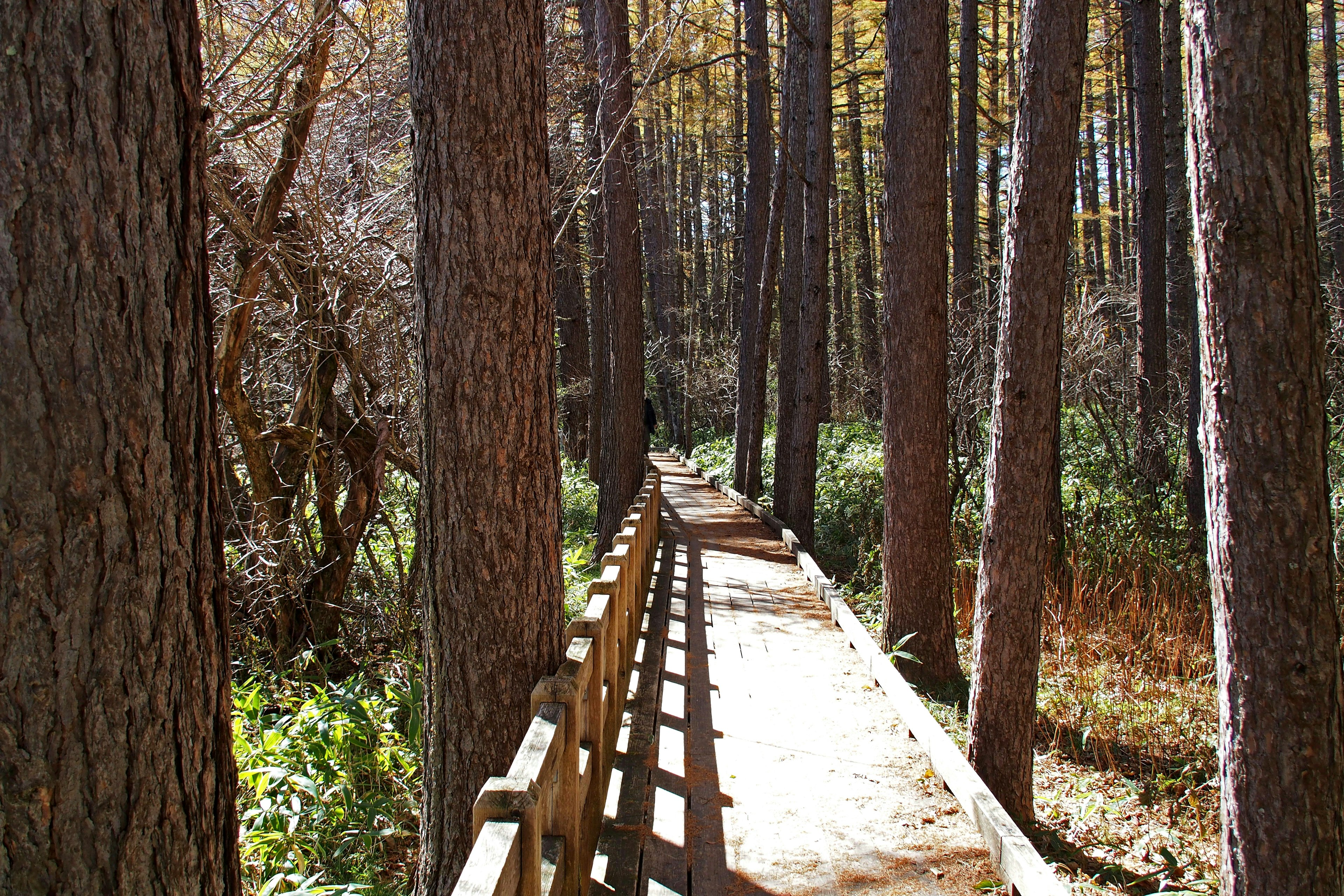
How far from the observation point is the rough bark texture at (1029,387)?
193 inches

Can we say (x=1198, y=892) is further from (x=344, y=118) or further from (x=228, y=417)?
(x=344, y=118)

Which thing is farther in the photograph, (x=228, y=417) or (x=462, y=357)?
(x=228, y=417)

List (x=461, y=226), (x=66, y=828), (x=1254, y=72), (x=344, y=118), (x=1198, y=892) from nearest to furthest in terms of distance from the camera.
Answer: (x=66, y=828), (x=1254, y=72), (x=461, y=226), (x=1198, y=892), (x=344, y=118)

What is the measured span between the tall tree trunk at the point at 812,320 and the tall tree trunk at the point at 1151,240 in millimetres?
4569

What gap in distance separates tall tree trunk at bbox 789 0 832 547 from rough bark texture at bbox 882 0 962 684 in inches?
232

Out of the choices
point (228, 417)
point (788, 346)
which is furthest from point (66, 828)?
point (788, 346)

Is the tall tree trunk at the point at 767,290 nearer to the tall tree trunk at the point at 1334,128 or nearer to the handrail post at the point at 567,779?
the handrail post at the point at 567,779

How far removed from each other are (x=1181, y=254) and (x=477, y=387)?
15252 mm

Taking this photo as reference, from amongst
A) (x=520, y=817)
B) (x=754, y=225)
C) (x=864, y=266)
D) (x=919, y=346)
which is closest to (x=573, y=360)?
(x=754, y=225)

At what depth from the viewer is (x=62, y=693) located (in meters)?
1.54

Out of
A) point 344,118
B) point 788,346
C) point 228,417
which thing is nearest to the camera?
point 228,417

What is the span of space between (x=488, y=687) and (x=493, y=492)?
0.82 metres

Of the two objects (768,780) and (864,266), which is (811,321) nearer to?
(768,780)

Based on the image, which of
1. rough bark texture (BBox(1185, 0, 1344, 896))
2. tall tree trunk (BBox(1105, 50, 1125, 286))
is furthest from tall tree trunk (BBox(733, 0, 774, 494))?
tall tree trunk (BBox(1105, 50, 1125, 286))
